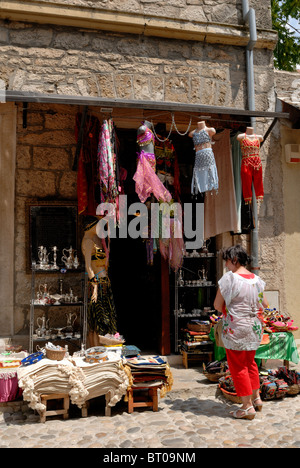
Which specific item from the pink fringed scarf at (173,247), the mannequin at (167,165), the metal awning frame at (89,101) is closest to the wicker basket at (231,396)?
the pink fringed scarf at (173,247)

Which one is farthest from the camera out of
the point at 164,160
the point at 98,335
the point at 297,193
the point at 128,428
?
the point at 297,193

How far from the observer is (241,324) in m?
4.29

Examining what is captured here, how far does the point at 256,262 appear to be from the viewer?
639 centimetres

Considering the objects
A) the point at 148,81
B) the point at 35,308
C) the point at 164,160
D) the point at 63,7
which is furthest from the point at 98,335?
the point at 63,7

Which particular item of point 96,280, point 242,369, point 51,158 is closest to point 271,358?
point 242,369

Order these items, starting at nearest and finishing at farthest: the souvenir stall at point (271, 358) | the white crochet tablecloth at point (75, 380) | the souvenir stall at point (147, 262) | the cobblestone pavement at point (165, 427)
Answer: the cobblestone pavement at point (165, 427), the white crochet tablecloth at point (75, 380), the souvenir stall at point (147, 262), the souvenir stall at point (271, 358)

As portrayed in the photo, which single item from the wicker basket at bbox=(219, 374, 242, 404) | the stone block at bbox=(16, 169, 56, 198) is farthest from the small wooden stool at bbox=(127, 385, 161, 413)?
the stone block at bbox=(16, 169, 56, 198)

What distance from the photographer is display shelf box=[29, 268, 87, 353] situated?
553 centimetres

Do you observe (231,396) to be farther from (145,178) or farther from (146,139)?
(146,139)

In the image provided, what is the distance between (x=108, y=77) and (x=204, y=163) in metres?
1.92

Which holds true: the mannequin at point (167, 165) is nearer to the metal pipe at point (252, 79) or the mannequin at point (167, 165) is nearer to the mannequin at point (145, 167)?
the mannequin at point (145, 167)

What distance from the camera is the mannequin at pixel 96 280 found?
5656 mm

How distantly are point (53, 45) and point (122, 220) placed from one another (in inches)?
98.3

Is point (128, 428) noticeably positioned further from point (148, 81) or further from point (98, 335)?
point (148, 81)
